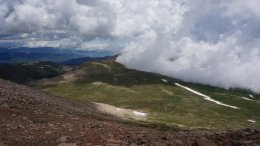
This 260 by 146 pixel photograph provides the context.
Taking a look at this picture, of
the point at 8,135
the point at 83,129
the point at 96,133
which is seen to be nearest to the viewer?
the point at 8,135

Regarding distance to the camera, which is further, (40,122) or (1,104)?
(1,104)

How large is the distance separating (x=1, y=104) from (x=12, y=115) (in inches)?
260

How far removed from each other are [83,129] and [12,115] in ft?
38.1

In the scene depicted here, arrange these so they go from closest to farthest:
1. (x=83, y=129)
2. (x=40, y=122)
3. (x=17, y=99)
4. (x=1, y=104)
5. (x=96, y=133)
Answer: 1. (x=96, y=133)
2. (x=83, y=129)
3. (x=40, y=122)
4. (x=1, y=104)
5. (x=17, y=99)

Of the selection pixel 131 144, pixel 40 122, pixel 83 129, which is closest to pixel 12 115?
pixel 40 122

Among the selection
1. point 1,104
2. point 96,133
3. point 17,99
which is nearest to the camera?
point 96,133

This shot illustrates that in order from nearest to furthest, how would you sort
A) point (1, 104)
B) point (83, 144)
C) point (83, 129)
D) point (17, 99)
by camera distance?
point (83, 144) < point (83, 129) < point (1, 104) < point (17, 99)

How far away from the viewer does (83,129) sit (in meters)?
48.5

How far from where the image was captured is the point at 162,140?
42.7 meters

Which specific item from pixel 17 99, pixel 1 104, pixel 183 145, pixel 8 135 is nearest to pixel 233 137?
pixel 183 145

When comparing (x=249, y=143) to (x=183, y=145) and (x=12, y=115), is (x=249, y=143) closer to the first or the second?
(x=183, y=145)

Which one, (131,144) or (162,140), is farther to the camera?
(162,140)

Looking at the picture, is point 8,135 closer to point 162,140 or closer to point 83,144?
point 83,144

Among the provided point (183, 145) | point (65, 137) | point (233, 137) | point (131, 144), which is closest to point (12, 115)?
point (65, 137)
